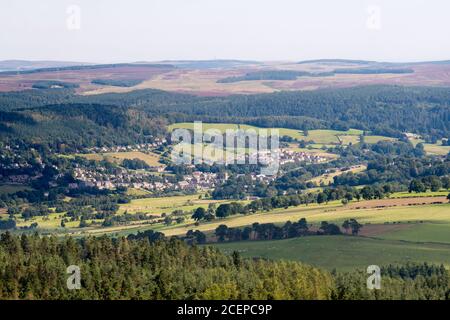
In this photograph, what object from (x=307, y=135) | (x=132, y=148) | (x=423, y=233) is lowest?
(x=307, y=135)

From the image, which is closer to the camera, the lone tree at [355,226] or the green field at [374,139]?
the lone tree at [355,226]

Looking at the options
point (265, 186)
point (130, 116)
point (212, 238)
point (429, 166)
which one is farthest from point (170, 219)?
point (130, 116)

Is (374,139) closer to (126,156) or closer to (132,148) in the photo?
(132,148)

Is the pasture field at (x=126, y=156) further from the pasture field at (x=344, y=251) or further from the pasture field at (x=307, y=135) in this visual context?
the pasture field at (x=344, y=251)

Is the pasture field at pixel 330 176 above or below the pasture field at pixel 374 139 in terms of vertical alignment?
above

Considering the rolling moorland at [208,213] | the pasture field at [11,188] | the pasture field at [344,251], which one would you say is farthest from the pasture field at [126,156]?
the pasture field at [344,251]

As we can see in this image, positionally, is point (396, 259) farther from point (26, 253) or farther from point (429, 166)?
point (429, 166)

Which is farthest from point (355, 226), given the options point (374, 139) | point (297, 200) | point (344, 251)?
point (374, 139)

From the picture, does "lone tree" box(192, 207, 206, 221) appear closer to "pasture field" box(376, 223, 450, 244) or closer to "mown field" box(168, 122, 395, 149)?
"pasture field" box(376, 223, 450, 244)
